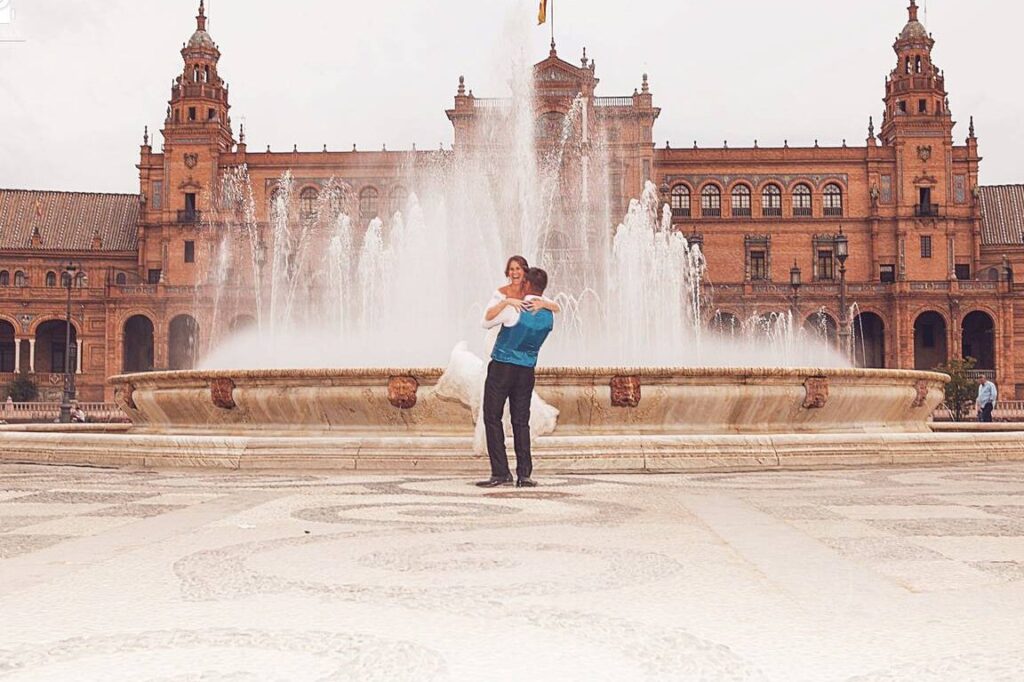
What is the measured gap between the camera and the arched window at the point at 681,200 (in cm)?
5828

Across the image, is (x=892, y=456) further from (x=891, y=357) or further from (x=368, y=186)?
(x=368, y=186)

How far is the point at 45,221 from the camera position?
6338cm

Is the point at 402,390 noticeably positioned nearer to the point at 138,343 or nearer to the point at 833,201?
the point at 138,343

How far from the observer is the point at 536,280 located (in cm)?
680

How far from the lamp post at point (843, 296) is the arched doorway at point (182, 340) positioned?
3130 centimetres

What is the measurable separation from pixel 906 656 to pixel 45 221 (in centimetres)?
6755

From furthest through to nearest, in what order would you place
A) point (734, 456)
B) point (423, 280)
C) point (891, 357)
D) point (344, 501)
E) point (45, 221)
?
point (45, 221) → point (891, 357) → point (423, 280) → point (734, 456) → point (344, 501)

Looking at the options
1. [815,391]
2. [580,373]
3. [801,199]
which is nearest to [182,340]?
[801,199]

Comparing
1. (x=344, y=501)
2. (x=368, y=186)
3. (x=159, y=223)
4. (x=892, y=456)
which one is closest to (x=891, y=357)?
(x=368, y=186)

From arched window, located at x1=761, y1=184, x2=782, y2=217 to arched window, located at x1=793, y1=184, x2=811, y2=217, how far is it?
2.73 ft

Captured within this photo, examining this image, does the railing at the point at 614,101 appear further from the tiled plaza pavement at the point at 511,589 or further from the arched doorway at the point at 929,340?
the tiled plaza pavement at the point at 511,589

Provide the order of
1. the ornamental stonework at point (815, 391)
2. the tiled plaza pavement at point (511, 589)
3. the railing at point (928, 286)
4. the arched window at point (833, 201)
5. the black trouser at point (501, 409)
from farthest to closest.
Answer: the arched window at point (833, 201), the railing at point (928, 286), the ornamental stonework at point (815, 391), the black trouser at point (501, 409), the tiled plaza pavement at point (511, 589)

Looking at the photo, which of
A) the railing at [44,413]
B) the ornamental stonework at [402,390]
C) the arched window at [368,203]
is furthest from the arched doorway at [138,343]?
the ornamental stonework at [402,390]

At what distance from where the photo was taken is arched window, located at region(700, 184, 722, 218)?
192ft
